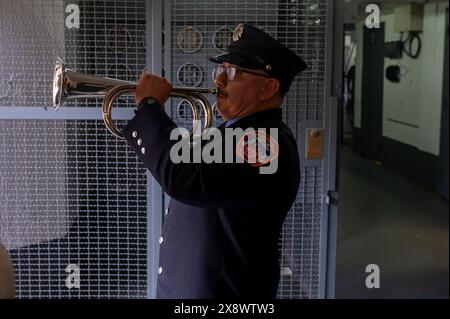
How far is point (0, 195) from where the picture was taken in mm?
2646

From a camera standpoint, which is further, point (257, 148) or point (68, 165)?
point (68, 165)

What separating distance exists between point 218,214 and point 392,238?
408cm

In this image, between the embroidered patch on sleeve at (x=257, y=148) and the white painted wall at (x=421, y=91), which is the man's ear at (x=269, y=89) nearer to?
the embroidered patch on sleeve at (x=257, y=148)

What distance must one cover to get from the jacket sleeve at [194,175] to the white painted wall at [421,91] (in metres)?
5.64

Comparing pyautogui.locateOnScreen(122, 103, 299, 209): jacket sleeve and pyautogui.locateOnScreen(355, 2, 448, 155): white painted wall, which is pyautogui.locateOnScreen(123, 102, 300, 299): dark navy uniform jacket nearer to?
pyautogui.locateOnScreen(122, 103, 299, 209): jacket sleeve

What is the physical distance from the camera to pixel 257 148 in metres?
1.51

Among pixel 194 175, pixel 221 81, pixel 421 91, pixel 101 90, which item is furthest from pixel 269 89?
pixel 421 91

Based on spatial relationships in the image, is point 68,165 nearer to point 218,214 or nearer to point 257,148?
point 218,214

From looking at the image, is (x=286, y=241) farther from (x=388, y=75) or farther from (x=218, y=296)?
(x=388, y=75)

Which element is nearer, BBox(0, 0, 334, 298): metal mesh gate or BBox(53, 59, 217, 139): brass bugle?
BBox(53, 59, 217, 139): brass bugle

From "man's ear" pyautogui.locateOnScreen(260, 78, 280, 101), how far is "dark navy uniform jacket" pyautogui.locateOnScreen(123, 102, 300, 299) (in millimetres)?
41

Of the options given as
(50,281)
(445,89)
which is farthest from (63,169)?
(445,89)

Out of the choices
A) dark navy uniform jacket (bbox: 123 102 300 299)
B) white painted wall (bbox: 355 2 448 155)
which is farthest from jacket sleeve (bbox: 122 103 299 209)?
white painted wall (bbox: 355 2 448 155)

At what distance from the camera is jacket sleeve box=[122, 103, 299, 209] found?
4.73ft
